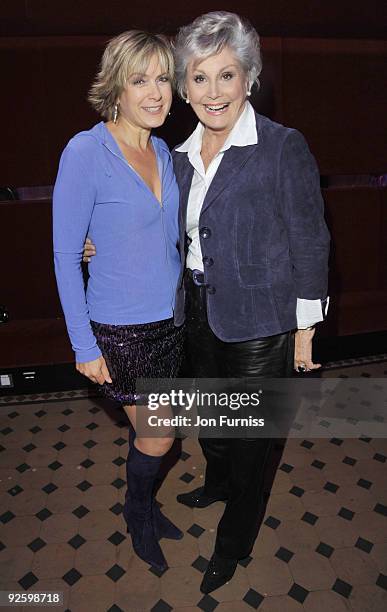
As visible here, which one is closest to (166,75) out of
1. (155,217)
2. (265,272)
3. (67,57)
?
(155,217)

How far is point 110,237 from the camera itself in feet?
6.46

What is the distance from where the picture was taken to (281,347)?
210cm

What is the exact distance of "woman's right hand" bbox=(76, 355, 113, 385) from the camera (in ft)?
6.72

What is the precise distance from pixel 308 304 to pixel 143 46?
1.11 meters

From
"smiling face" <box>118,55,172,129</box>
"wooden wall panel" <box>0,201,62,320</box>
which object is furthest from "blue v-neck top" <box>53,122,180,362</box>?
"wooden wall panel" <box>0,201,62,320</box>

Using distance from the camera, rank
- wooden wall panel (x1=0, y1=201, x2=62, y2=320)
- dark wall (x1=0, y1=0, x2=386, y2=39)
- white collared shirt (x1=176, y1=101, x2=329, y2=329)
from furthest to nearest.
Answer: wooden wall panel (x1=0, y1=201, x2=62, y2=320)
dark wall (x1=0, y1=0, x2=386, y2=39)
white collared shirt (x1=176, y1=101, x2=329, y2=329)

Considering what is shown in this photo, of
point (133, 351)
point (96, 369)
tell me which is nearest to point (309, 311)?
point (133, 351)

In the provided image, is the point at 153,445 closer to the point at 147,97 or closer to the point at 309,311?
the point at 309,311

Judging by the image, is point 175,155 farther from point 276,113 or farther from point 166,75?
point 276,113

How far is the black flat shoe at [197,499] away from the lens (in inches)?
112

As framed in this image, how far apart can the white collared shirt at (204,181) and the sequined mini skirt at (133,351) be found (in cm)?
32

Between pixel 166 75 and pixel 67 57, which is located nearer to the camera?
pixel 166 75

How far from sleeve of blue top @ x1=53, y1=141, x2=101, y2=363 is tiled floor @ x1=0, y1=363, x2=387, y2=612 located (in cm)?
124

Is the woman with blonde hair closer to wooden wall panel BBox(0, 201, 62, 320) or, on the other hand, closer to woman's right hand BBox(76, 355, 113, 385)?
woman's right hand BBox(76, 355, 113, 385)
